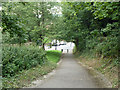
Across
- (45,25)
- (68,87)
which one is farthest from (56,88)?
(45,25)

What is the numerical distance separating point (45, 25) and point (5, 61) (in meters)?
11.5

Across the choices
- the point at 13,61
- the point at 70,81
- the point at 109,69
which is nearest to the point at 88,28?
the point at 109,69

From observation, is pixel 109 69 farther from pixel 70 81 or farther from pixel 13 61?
pixel 13 61

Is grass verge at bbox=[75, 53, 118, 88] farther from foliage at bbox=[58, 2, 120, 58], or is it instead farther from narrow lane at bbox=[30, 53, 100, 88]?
narrow lane at bbox=[30, 53, 100, 88]

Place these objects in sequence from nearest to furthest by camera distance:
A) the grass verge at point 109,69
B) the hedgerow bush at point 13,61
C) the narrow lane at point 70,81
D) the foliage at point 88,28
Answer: the narrow lane at point 70,81, the hedgerow bush at point 13,61, the grass verge at point 109,69, the foliage at point 88,28

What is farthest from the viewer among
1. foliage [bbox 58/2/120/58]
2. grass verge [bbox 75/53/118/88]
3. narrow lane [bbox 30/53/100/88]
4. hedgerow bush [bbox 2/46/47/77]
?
foliage [bbox 58/2/120/58]

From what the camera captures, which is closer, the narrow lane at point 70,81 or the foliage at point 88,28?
the narrow lane at point 70,81

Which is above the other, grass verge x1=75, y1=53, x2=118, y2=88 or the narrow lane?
grass verge x1=75, y1=53, x2=118, y2=88

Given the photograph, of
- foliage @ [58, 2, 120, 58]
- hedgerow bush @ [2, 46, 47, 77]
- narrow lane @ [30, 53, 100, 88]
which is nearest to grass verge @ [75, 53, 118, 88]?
foliage @ [58, 2, 120, 58]

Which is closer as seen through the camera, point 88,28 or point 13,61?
point 13,61

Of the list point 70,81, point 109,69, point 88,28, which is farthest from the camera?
point 88,28

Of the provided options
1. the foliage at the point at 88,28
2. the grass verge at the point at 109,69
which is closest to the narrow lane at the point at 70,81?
the grass verge at the point at 109,69

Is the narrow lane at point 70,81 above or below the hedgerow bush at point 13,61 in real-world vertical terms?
below

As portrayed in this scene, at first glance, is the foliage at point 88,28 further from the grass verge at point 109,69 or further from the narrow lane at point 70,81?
the narrow lane at point 70,81
